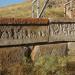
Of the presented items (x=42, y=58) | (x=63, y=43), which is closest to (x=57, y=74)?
(x=42, y=58)

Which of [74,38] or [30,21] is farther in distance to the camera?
[74,38]

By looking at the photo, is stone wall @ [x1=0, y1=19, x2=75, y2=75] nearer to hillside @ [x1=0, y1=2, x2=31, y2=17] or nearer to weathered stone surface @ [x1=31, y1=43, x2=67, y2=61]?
weathered stone surface @ [x1=31, y1=43, x2=67, y2=61]

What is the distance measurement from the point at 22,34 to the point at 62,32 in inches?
41.1

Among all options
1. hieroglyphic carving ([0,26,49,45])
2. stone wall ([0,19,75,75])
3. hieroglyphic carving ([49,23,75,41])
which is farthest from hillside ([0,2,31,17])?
hieroglyphic carving ([0,26,49,45])

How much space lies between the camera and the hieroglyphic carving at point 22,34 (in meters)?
6.08

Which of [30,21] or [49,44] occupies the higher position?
[30,21]

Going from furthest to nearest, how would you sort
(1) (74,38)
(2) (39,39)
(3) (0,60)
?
(1) (74,38)
(2) (39,39)
(3) (0,60)

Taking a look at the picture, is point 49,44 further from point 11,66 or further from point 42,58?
point 11,66

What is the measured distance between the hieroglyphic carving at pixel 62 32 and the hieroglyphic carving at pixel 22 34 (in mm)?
177

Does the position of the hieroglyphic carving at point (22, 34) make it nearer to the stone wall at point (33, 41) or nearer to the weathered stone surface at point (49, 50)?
the stone wall at point (33, 41)

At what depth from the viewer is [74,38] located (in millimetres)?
7121

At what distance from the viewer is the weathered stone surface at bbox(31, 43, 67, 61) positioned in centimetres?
652

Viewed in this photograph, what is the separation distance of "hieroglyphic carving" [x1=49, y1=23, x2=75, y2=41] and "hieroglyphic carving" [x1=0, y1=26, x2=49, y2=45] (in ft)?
0.58

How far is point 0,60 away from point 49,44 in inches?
46.1
